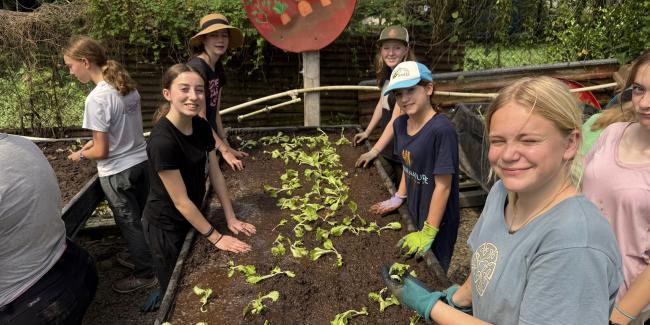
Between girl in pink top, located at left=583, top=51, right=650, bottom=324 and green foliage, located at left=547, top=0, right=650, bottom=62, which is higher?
green foliage, located at left=547, top=0, right=650, bottom=62

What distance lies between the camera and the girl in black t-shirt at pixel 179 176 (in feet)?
8.75

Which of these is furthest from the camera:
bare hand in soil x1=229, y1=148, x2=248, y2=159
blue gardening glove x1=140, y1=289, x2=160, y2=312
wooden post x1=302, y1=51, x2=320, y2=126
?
wooden post x1=302, y1=51, x2=320, y2=126

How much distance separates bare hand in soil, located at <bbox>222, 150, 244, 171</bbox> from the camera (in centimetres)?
416

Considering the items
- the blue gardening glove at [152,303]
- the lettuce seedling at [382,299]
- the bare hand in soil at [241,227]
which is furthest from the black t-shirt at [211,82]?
the lettuce seedling at [382,299]

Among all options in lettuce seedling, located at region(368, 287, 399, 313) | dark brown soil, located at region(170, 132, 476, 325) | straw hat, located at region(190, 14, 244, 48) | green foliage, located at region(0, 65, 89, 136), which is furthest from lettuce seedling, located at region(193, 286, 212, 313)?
green foliage, located at region(0, 65, 89, 136)

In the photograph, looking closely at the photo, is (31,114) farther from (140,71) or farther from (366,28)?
(366,28)

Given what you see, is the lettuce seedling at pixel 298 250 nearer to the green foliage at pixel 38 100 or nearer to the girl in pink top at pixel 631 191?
the girl in pink top at pixel 631 191

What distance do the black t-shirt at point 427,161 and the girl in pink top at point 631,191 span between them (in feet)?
2.47

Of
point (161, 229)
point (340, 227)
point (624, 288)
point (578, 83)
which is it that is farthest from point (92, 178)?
point (578, 83)

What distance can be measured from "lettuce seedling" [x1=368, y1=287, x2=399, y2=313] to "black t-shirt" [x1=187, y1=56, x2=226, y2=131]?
243cm

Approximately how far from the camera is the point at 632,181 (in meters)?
1.89

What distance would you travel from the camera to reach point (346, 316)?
2178 millimetres

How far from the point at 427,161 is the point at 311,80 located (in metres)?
2.86

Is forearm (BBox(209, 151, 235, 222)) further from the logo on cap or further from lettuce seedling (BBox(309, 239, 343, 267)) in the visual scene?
the logo on cap
